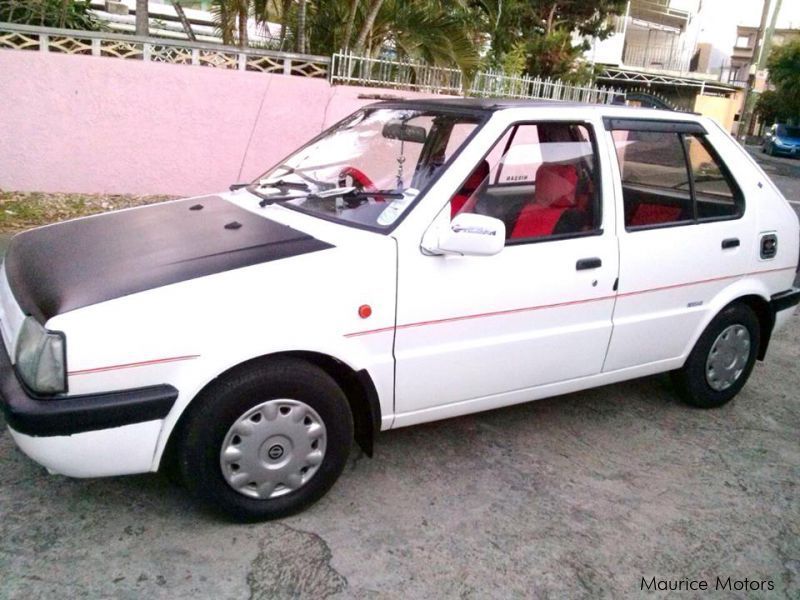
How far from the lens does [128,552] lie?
2.75 meters

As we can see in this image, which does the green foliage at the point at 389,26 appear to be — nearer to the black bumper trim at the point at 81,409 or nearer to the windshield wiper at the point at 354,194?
the windshield wiper at the point at 354,194

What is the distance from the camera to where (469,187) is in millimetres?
3420

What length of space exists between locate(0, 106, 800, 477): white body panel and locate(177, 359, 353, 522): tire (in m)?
0.09

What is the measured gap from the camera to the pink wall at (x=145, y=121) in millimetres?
7930

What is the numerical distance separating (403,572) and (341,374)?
0.82 metres

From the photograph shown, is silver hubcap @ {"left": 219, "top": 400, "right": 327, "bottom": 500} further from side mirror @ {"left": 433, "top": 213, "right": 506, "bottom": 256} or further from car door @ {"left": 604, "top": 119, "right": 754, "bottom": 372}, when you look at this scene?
car door @ {"left": 604, "top": 119, "right": 754, "bottom": 372}

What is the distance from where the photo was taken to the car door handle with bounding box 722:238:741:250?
4.09m

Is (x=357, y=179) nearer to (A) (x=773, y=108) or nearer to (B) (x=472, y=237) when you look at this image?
(B) (x=472, y=237)

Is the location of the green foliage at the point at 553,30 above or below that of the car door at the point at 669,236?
above

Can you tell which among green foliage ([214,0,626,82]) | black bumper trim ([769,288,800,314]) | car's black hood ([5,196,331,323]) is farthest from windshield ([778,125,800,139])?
car's black hood ([5,196,331,323])

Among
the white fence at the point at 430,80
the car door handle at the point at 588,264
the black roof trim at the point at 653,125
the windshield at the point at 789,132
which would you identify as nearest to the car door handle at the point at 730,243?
the black roof trim at the point at 653,125

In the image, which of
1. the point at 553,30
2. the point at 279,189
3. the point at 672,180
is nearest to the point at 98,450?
the point at 279,189

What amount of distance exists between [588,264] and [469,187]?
693 millimetres

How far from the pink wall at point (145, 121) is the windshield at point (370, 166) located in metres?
5.04
